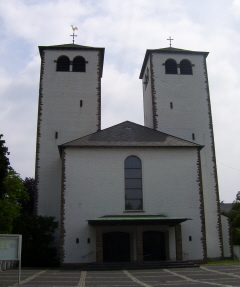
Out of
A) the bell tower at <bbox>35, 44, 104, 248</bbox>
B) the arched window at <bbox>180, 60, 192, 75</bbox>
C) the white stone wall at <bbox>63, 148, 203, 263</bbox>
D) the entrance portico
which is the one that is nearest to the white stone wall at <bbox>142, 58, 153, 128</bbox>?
the arched window at <bbox>180, 60, 192, 75</bbox>

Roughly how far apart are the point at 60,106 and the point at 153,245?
12352mm

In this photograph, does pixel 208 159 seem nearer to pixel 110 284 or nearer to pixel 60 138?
pixel 60 138

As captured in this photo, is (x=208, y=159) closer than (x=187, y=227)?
No

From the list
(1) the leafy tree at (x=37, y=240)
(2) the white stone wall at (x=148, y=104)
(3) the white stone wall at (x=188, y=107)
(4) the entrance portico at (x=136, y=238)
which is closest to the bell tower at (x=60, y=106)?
(1) the leafy tree at (x=37, y=240)

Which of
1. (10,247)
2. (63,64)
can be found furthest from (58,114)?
(10,247)

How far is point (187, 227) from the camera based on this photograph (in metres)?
22.3

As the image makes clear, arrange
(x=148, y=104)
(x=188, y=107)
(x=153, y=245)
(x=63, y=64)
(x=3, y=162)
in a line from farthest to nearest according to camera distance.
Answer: (x=148, y=104), (x=63, y=64), (x=188, y=107), (x=153, y=245), (x=3, y=162)

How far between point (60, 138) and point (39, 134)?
1536 mm

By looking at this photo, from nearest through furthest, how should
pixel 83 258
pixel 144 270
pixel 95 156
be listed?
pixel 144 270 → pixel 83 258 → pixel 95 156

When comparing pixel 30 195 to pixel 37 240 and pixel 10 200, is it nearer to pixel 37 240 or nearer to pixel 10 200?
pixel 10 200

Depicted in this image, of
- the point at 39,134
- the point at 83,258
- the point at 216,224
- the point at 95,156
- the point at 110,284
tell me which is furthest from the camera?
the point at 39,134

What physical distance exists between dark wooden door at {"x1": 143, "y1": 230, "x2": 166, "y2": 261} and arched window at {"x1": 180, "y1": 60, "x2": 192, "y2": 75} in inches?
524

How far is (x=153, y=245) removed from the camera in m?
22.0

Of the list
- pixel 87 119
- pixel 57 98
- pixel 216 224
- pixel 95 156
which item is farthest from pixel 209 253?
pixel 57 98
